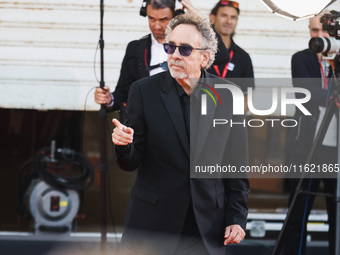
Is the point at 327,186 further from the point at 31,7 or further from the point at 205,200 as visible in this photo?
the point at 31,7

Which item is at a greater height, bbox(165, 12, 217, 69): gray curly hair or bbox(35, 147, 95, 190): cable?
bbox(165, 12, 217, 69): gray curly hair

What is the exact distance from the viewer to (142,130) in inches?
113

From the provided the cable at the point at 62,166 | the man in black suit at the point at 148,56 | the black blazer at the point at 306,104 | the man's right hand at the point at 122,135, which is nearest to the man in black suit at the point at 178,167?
the man's right hand at the point at 122,135

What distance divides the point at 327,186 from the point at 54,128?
3.07m

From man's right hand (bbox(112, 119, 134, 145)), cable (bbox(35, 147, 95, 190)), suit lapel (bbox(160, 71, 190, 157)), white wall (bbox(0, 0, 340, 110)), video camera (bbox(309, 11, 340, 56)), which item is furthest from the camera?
white wall (bbox(0, 0, 340, 110))

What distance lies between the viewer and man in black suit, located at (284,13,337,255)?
432cm

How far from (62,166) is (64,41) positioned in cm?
112

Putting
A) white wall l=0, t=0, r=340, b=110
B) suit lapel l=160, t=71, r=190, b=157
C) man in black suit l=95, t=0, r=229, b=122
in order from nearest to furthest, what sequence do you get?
suit lapel l=160, t=71, r=190, b=157
man in black suit l=95, t=0, r=229, b=122
white wall l=0, t=0, r=340, b=110

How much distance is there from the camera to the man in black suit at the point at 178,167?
2.84 metres

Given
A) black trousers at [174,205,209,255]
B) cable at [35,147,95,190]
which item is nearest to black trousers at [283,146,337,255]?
black trousers at [174,205,209,255]

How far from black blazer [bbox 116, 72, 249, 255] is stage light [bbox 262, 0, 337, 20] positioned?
1417 millimetres

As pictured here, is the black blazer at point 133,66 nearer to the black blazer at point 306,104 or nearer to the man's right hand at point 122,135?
the black blazer at point 306,104

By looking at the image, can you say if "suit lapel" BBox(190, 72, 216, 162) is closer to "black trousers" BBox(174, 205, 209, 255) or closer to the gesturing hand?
"black trousers" BBox(174, 205, 209, 255)

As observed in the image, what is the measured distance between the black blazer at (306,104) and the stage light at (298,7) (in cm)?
57
